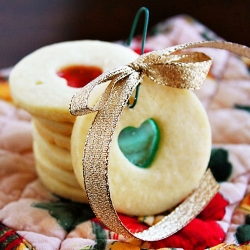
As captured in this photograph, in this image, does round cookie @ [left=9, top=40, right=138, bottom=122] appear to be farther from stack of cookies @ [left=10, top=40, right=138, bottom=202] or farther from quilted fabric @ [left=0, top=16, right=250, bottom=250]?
quilted fabric @ [left=0, top=16, right=250, bottom=250]

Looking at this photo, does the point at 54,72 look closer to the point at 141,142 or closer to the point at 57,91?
Answer: the point at 57,91

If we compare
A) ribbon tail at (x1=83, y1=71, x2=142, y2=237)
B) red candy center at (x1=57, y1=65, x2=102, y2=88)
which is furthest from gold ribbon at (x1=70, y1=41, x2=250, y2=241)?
red candy center at (x1=57, y1=65, x2=102, y2=88)

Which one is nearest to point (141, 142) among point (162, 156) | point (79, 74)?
point (162, 156)

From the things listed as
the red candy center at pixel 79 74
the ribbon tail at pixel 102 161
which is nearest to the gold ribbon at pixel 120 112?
the ribbon tail at pixel 102 161

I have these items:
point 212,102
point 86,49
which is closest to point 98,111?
point 86,49

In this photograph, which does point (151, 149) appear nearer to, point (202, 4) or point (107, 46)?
point (107, 46)

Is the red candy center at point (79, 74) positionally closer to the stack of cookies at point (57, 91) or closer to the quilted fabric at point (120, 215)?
the stack of cookies at point (57, 91)
